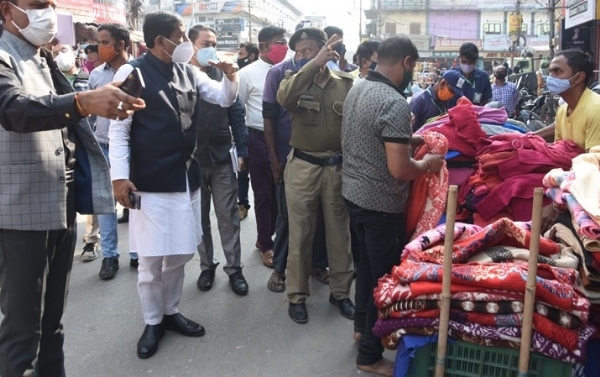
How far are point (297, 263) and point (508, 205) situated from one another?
4.85ft

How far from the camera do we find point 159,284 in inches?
126

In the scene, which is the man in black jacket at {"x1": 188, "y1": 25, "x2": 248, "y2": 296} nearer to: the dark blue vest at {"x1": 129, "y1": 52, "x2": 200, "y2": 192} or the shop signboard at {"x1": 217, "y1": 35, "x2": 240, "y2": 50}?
the dark blue vest at {"x1": 129, "y1": 52, "x2": 200, "y2": 192}

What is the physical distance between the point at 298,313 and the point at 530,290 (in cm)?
202

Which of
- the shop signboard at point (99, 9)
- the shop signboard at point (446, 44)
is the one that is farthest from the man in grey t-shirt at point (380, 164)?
the shop signboard at point (446, 44)

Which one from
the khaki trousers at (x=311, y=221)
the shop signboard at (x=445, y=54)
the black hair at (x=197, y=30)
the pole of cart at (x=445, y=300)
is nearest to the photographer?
the pole of cart at (x=445, y=300)

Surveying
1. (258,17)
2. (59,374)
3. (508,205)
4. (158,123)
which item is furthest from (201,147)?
(258,17)

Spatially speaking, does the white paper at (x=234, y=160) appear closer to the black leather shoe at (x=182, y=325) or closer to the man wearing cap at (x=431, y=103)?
the black leather shoe at (x=182, y=325)

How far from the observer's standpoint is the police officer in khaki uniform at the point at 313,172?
342cm

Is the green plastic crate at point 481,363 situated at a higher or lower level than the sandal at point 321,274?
higher

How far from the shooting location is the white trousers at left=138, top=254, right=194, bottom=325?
124 inches

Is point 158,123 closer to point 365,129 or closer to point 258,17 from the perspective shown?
point 365,129

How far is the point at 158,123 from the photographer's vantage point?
9.87 ft

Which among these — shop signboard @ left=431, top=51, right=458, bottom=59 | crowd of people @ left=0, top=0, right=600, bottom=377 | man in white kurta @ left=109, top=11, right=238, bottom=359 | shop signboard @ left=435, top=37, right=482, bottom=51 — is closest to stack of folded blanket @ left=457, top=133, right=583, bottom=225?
crowd of people @ left=0, top=0, right=600, bottom=377

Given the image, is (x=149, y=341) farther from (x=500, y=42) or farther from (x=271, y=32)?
(x=500, y=42)
